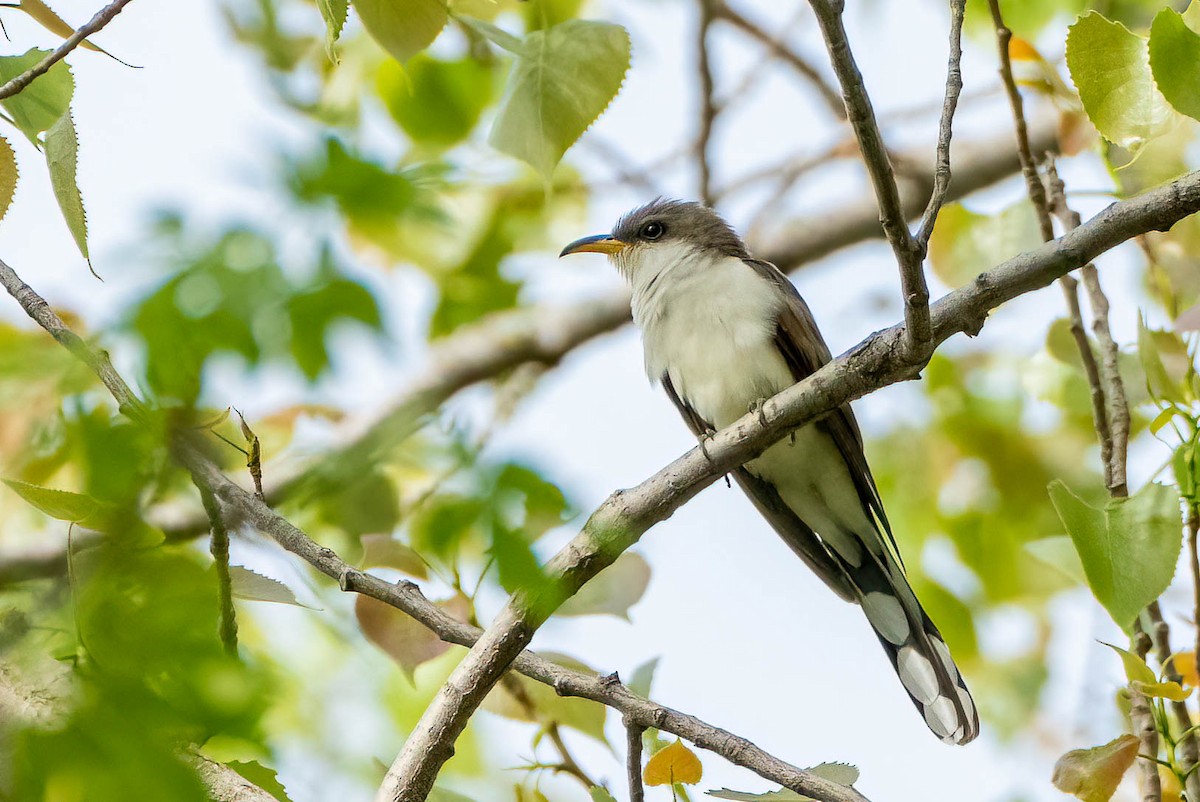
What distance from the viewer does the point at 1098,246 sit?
8.14ft

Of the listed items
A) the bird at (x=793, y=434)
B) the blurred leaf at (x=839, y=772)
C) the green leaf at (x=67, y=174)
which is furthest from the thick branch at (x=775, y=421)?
the bird at (x=793, y=434)

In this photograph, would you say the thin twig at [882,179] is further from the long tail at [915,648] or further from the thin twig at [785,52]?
the thin twig at [785,52]

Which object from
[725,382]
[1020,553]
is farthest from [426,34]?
[1020,553]

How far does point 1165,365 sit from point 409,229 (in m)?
2.62

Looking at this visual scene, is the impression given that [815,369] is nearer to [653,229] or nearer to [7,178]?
[653,229]

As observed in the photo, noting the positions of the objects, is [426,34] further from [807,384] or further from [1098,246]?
[1098,246]

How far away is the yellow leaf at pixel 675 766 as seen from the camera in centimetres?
245

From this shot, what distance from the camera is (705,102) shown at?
5.88 meters

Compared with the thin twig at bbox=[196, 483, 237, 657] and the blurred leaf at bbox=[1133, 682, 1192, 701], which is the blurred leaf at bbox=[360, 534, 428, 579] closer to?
the thin twig at bbox=[196, 483, 237, 657]

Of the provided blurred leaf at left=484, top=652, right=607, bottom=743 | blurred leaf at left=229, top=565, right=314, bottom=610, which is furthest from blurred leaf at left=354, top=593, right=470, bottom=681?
blurred leaf at left=229, top=565, right=314, bottom=610

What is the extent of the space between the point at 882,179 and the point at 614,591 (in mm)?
1313

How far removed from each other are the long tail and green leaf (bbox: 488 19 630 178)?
9.40ft

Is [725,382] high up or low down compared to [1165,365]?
up

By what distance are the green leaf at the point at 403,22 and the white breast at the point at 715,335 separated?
236cm
